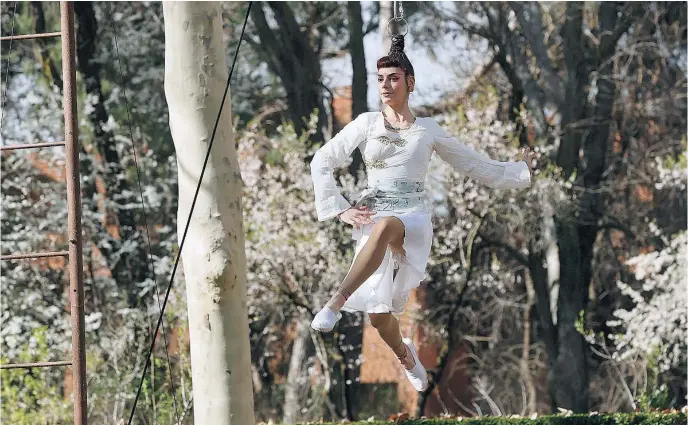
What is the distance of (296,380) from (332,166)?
10353 mm

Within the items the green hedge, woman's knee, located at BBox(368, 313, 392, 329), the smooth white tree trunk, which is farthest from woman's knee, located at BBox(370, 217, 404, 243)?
the green hedge

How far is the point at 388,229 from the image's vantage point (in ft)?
17.6

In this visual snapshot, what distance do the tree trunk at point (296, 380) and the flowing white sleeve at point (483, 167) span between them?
990 centimetres

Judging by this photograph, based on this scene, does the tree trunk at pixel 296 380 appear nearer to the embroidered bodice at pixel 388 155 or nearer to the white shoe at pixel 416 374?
the white shoe at pixel 416 374

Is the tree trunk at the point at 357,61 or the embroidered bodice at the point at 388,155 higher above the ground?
the tree trunk at the point at 357,61

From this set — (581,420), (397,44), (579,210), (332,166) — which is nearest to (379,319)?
(332,166)

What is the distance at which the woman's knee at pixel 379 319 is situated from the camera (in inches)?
222

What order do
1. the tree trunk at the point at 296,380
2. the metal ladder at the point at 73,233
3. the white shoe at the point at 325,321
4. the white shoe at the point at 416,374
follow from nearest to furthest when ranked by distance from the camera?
the white shoe at the point at 325,321 < the metal ladder at the point at 73,233 < the white shoe at the point at 416,374 < the tree trunk at the point at 296,380

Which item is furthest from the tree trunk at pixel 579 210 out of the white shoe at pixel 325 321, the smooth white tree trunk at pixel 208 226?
the white shoe at pixel 325 321

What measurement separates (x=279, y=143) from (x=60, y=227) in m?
2.79

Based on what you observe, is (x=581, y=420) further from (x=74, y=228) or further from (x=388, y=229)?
(x=74, y=228)

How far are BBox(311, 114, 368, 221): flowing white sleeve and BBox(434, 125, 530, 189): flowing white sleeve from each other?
364 millimetres

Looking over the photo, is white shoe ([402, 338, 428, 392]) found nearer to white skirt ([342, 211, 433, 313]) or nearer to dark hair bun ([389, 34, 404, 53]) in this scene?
white skirt ([342, 211, 433, 313])

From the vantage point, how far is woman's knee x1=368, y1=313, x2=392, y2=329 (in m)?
5.64
